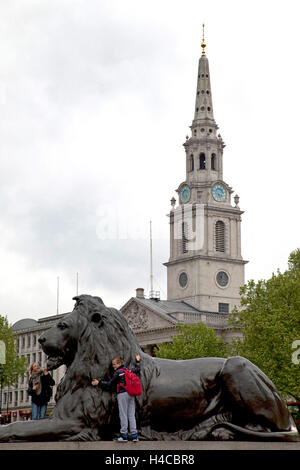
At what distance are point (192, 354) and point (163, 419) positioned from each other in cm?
5914

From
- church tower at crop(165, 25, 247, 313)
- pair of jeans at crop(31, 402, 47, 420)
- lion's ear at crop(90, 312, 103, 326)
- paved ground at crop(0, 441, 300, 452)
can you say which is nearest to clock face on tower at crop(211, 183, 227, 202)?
church tower at crop(165, 25, 247, 313)

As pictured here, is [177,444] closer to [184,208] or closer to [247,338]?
[247,338]

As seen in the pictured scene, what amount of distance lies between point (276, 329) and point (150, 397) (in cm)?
3971

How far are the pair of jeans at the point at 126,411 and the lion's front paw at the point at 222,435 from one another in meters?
1.06

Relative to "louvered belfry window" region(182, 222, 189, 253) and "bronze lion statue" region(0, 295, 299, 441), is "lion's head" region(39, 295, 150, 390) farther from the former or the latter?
"louvered belfry window" region(182, 222, 189, 253)

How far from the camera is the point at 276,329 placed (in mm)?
49656

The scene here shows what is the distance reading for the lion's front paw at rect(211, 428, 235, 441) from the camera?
10492 millimetres

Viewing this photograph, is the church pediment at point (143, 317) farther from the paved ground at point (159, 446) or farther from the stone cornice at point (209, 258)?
the paved ground at point (159, 446)

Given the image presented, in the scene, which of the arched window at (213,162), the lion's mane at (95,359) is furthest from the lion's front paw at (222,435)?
the arched window at (213,162)

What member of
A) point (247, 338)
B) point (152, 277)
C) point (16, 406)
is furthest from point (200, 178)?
point (247, 338)

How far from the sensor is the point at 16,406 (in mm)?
124812

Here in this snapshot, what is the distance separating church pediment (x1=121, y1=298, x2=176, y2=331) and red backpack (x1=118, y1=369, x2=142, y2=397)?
285 ft

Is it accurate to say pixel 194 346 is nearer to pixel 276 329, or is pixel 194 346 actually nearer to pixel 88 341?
pixel 276 329

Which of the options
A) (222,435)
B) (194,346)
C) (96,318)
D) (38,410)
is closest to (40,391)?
(38,410)
